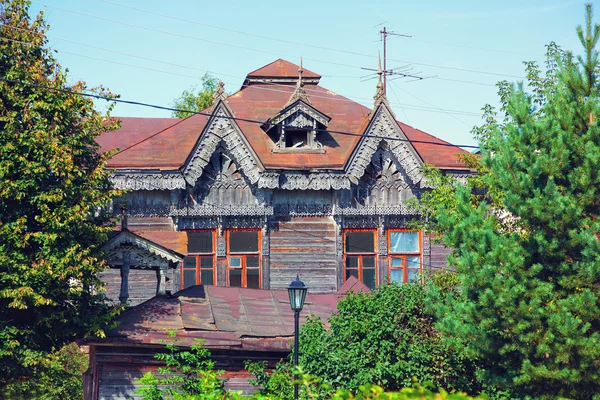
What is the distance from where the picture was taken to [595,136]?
58.0 feet

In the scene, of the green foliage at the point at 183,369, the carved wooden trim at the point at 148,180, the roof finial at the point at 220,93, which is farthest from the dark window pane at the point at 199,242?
the green foliage at the point at 183,369

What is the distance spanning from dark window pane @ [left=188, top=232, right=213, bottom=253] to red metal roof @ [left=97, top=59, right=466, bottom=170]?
2470 mm

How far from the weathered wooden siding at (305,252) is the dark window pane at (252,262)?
50cm

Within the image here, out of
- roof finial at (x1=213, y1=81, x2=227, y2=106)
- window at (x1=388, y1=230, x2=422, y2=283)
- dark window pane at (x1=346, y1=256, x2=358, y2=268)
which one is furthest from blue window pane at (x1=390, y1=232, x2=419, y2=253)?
roof finial at (x1=213, y1=81, x2=227, y2=106)

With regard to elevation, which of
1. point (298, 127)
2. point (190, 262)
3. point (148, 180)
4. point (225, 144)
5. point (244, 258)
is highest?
point (298, 127)

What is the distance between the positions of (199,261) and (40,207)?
9.89 meters

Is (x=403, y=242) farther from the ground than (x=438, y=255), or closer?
Answer: farther from the ground

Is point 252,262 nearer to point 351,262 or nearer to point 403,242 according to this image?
point 351,262

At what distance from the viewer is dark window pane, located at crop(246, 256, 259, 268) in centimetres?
2939

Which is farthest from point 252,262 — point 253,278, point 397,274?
point 397,274

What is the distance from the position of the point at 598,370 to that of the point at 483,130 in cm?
1042

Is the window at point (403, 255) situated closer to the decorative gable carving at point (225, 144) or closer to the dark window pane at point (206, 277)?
the decorative gable carving at point (225, 144)

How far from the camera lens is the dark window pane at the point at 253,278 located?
96.1 ft

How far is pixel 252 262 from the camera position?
96.5 ft
